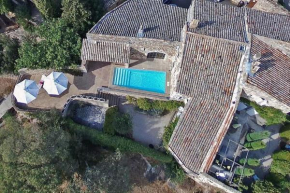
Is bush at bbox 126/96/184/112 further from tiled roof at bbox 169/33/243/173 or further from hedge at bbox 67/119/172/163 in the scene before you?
hedge at bbox 67/119/172/163

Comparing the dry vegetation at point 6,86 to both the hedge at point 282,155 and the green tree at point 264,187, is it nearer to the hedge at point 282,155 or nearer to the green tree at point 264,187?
the green tree at point 264,187

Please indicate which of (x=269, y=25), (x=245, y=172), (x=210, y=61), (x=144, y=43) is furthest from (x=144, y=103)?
(x=269, y=25)

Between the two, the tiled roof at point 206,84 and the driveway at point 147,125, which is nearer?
the tiled roof at point 206,84

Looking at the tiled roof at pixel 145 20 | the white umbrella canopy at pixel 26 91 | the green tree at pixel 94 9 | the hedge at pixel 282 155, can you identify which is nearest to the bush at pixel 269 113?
the hedge at pixel 282 155

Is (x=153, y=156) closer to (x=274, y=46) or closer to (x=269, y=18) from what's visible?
(x=274, y=46)

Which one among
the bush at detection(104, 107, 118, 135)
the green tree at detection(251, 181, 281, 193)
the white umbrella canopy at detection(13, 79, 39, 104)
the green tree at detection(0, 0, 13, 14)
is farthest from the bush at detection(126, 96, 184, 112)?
the green tree at detection(0, 0, 13, 14)

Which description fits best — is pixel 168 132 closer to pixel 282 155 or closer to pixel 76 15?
pixel 282 155

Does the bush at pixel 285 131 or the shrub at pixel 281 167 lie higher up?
the bush at pixel 285 131
